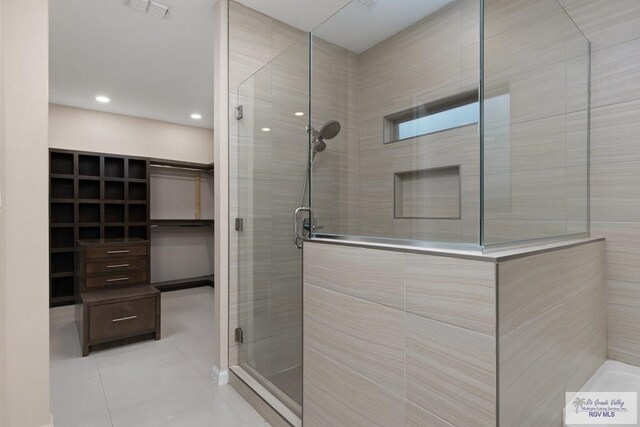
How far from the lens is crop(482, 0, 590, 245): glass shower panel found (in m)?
1.10

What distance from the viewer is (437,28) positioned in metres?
1.80

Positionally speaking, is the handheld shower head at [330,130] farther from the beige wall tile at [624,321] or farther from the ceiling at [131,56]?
the beige wall tile at [624,321]

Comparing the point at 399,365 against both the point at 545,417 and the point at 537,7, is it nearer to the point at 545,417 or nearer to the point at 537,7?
the point at 545,417

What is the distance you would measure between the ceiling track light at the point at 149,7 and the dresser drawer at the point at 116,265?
2.31 metres

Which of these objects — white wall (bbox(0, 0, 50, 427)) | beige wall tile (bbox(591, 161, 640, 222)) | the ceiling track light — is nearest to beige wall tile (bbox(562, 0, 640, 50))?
beige wall tile (bbox(591, 161, 640, 222))

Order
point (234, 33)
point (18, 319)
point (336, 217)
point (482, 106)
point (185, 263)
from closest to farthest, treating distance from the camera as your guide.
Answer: point (482, 106) → point (18, 319) → point (336, 217) → point (234, 33) → point (185, 263)

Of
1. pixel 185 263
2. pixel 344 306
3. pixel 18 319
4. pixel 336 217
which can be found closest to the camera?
pixel 344 306

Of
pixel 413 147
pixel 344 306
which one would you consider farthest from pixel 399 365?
pixel 413 147

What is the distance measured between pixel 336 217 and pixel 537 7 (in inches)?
53.6

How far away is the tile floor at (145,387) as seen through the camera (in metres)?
1.72

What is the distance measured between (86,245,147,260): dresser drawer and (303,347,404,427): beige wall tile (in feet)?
8.67

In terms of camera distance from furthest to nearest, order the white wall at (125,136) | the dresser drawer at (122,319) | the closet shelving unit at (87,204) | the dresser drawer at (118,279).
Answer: the white wall at (125,136) → the closet shelving unit at (87,204) → the dresser drawer at (118,279) → the dresser drawer at (122,319)

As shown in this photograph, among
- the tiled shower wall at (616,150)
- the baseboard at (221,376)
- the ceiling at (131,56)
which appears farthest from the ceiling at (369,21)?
the baseboard at (221,376)
